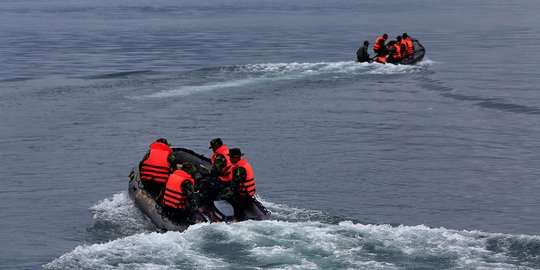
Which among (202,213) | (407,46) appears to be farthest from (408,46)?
(202,213)

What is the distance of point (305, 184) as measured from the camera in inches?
1212

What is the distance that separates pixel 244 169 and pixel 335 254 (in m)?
4.56

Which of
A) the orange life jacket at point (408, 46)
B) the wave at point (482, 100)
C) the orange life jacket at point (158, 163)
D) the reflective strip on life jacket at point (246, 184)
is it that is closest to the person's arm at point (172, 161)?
the orange life jacket at point (158, 163)

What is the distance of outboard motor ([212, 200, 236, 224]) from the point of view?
23.6m

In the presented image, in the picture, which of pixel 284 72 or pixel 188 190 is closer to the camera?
pixel 188 190

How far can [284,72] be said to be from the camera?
56938 millimetres

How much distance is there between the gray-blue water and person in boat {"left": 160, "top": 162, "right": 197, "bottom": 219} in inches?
48.4

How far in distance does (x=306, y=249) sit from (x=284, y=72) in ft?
119

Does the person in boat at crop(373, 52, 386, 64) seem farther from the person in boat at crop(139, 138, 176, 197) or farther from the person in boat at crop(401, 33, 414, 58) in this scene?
the person in boat at crop(139, 138, 176, 197)

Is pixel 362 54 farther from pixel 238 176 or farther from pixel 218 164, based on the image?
pixel 238 176

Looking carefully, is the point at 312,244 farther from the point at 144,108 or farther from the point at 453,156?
the point at 144,108

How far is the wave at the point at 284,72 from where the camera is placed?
53.1 meters

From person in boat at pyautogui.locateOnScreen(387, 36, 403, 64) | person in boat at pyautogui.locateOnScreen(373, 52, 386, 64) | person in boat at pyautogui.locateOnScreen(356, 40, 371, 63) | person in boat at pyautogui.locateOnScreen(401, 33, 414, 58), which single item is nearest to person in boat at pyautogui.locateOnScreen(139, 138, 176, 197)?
person in boat at pyautogui.locateOnScreen(356, 40, 371, 63)

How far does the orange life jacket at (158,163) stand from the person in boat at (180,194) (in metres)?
1.93
